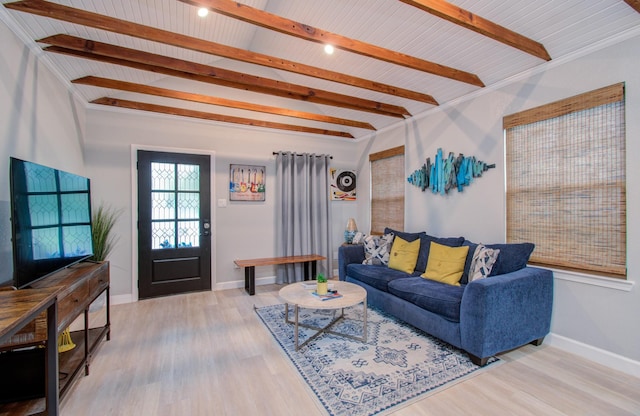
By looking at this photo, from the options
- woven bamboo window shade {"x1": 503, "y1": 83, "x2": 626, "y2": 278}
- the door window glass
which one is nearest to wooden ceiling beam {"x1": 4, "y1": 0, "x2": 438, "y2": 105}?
woven bamboo window shade {"x1": 503, "y1": 83, "x2": 626, "y2": 278}

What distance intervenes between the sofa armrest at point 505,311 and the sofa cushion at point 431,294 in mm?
110

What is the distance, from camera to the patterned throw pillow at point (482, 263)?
8.59 ft

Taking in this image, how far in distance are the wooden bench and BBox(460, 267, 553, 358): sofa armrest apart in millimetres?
2598

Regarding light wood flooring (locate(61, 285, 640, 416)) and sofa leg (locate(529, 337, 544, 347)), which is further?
sofa leg (locate(529, 337, 544, 347))

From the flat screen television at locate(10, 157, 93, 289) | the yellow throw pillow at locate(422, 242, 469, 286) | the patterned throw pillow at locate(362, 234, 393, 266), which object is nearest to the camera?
the flat screen television at locate(10, 157, 93, 289)

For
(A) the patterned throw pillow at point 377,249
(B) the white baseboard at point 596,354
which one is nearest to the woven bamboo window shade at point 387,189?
(A) the patterned throw pillow at point 377,249

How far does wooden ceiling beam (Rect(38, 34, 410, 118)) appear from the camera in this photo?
241cm

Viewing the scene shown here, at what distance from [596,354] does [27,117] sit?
490cm

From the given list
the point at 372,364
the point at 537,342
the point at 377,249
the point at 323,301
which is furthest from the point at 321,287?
the point at 537,342

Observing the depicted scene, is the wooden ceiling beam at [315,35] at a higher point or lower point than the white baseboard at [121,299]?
higher

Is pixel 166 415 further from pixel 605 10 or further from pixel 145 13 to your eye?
pixel 605 10

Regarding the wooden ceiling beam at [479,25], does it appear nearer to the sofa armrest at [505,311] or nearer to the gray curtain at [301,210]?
the sofa armrest at [505,311]

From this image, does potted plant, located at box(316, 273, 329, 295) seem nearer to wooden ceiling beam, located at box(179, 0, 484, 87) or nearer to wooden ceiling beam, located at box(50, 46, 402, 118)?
wooden ceiling beam, located at box(179, 0, 484, 87)

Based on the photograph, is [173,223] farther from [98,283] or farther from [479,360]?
[479,360]
